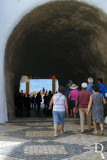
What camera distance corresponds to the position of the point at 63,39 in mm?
14562


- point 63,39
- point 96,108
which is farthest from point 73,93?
point 63,39

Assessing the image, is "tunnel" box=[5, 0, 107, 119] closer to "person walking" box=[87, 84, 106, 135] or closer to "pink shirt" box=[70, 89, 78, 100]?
"pink shirt" box=[70, 89, 78, 100]

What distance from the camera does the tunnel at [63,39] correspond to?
10859mm

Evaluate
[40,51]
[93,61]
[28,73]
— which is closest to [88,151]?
[93,61]

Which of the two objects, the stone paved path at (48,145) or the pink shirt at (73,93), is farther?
the pink shirt at (73,93)

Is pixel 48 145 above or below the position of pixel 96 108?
below

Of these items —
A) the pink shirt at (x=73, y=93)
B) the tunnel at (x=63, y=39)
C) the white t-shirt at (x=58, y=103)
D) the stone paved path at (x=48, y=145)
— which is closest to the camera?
the stone paved path at (x=48, y=145)

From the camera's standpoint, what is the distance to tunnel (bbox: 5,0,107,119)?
10.9m

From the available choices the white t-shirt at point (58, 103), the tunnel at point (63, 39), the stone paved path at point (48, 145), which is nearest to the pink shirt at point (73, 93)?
the tunnel at point (63, 39)

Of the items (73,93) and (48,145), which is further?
(73,93)

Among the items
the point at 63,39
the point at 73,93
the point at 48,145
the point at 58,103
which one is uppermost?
the point at 63,39

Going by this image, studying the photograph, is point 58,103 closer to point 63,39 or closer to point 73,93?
point 73,93

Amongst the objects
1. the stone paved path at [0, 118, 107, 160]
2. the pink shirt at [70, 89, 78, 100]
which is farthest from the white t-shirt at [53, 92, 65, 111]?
the pink shirt at [70, 89, 78, 100]

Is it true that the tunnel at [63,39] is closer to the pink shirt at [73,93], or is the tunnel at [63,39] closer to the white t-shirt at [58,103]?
the pink shirt at [73,93]
